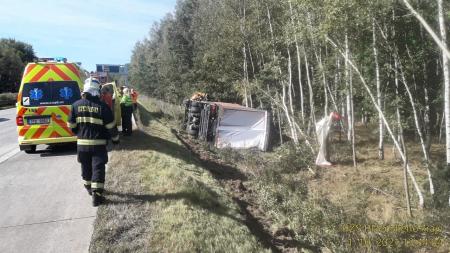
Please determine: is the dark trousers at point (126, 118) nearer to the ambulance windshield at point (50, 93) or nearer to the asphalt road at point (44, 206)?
the ambulance windshield at point (50, 93)

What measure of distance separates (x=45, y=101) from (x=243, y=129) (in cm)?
1015

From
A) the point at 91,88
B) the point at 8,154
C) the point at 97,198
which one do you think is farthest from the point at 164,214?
the point at 8,154

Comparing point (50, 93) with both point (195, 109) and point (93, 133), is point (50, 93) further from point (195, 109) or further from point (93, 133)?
point (195, 109)

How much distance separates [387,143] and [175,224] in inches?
753

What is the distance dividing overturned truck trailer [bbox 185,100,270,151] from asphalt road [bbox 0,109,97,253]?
9.08 metres

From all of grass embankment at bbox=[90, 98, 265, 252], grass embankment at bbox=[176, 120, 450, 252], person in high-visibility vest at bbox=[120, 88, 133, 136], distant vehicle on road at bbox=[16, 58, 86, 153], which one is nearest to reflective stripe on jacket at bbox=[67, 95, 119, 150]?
grass embankment at bbox=[90, 98, 265, 252]

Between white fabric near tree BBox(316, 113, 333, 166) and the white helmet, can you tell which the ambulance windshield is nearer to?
the white helmet

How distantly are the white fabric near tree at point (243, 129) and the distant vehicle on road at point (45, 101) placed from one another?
9.01m

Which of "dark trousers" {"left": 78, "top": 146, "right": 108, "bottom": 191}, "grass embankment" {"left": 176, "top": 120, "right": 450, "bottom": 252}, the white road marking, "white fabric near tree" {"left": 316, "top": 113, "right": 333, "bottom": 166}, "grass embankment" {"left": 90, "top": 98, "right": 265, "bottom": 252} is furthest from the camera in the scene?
"white fabric near tree" {"left": 316, "top": 113, "right": 333, "bottom": 166}

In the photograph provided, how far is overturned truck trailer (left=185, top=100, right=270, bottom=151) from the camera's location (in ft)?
63.4

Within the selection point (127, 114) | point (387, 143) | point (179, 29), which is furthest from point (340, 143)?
point (179, 29)

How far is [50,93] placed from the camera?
1094 cm

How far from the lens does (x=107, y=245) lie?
5.41m

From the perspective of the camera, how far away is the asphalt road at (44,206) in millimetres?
5688
